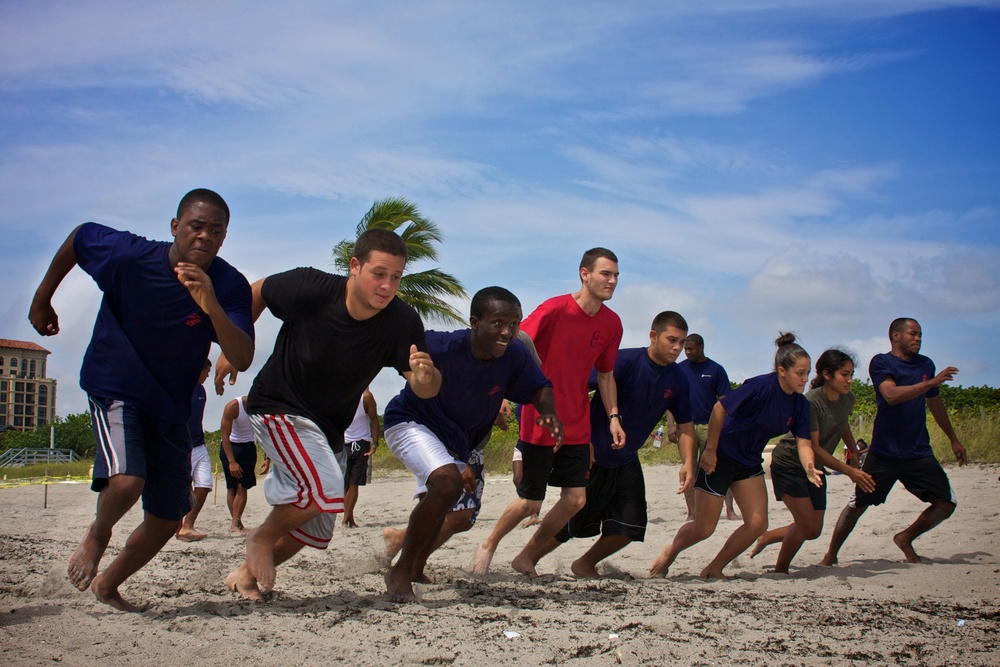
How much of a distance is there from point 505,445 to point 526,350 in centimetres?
1487

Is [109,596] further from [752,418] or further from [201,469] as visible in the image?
[201,469]

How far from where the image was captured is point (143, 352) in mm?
4426

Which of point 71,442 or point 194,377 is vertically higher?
point 194,377

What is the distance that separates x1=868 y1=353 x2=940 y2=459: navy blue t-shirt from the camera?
26.6 ft

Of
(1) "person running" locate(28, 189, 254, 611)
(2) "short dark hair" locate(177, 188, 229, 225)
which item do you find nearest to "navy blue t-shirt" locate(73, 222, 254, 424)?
(1) "person running" locate(28, 189, 254, 611)

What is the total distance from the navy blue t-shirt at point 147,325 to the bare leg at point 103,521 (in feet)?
1.26

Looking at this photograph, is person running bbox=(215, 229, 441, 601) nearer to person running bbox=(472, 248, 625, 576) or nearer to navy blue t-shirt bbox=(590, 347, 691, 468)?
person running bbox=(472, 248, 625, 576)

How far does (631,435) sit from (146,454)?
3775mm

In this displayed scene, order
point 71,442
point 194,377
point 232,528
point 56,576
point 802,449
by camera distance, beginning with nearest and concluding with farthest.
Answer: point 194,377, point 56,576, point 802,449, point 232,528, point 71,442

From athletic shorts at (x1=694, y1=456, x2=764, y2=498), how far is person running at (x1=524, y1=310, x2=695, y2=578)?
0.42ft

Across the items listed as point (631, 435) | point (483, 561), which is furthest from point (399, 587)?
point (631, 435)

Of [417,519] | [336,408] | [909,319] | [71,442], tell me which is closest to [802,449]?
[909,319]

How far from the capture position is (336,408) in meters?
4.83

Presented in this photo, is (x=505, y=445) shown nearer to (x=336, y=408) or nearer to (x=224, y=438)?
(x=224, y=438)
